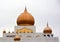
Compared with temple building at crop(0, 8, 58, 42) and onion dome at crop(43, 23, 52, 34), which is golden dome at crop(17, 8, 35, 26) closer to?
temple building at crop(0, 8, 58, 42)

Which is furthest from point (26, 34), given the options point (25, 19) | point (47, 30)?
point (47, 30)

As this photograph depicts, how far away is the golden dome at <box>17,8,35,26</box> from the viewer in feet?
163

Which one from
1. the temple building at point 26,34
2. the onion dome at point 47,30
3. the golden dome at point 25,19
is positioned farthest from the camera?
the onion dome at point 47,30

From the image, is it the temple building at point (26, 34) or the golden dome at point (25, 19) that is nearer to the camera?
the temple building at point (26, 34)

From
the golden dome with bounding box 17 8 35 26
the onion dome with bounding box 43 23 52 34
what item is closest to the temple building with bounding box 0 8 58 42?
the golden dome with bounding box 17 8 35 26

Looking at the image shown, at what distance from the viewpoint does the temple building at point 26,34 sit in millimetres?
43500

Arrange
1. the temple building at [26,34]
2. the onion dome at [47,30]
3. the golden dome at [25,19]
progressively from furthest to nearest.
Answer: the onion dome at [47,30] → the golden dome at [25,19] → the temple building at [26,34]

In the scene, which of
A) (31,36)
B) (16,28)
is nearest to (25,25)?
(16,28)

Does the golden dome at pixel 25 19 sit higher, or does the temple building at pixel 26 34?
the golden dome at pixel 25 19

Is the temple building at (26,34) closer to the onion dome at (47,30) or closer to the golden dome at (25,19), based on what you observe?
the golden dome at (25,19)

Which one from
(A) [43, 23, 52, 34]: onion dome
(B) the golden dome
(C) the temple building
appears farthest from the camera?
(A) [43, 23, 52, 34]: onion dome

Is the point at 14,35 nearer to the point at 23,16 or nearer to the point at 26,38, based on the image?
the point at 26,38

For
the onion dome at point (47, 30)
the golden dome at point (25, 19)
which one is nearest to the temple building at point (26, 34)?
the golden dome at point (25, 19)

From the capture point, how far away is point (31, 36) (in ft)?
145
